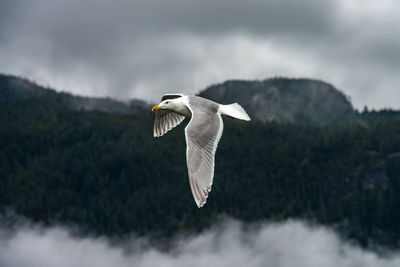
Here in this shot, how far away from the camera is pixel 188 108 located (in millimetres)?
25891

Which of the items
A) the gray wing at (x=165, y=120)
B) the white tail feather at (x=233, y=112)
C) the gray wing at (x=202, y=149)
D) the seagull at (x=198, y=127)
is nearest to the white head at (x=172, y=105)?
the seagull at (x=198, y=127)

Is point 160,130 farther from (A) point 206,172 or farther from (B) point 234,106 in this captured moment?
(A) point 206,172

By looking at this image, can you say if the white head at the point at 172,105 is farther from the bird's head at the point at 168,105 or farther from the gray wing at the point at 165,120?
the gray wing at the point at 165,120

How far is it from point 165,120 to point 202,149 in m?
6.74

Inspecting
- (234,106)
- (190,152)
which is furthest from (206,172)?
(234,106)

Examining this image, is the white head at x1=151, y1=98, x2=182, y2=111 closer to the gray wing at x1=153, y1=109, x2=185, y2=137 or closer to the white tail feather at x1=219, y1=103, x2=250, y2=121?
the gray wing at x1=153, y1=109, x2=185, y2=137

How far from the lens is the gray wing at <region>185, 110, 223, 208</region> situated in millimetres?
20000

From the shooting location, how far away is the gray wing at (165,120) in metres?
28.2

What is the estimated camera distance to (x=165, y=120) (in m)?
28.3

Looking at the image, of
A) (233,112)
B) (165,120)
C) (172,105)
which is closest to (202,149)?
(233,112)

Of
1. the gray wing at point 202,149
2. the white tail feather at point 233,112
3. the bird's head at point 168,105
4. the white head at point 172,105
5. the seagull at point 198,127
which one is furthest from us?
the bird's head at point 168,105

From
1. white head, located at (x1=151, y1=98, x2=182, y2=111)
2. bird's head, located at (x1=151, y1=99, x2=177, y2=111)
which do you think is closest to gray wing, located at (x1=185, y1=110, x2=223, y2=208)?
white head, located at (x1=151, y1=98, x2=182, y2=111)

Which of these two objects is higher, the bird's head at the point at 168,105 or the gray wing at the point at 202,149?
the bird's head at the point at 168,105

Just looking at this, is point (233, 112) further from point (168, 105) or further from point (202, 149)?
point (202, 149)
